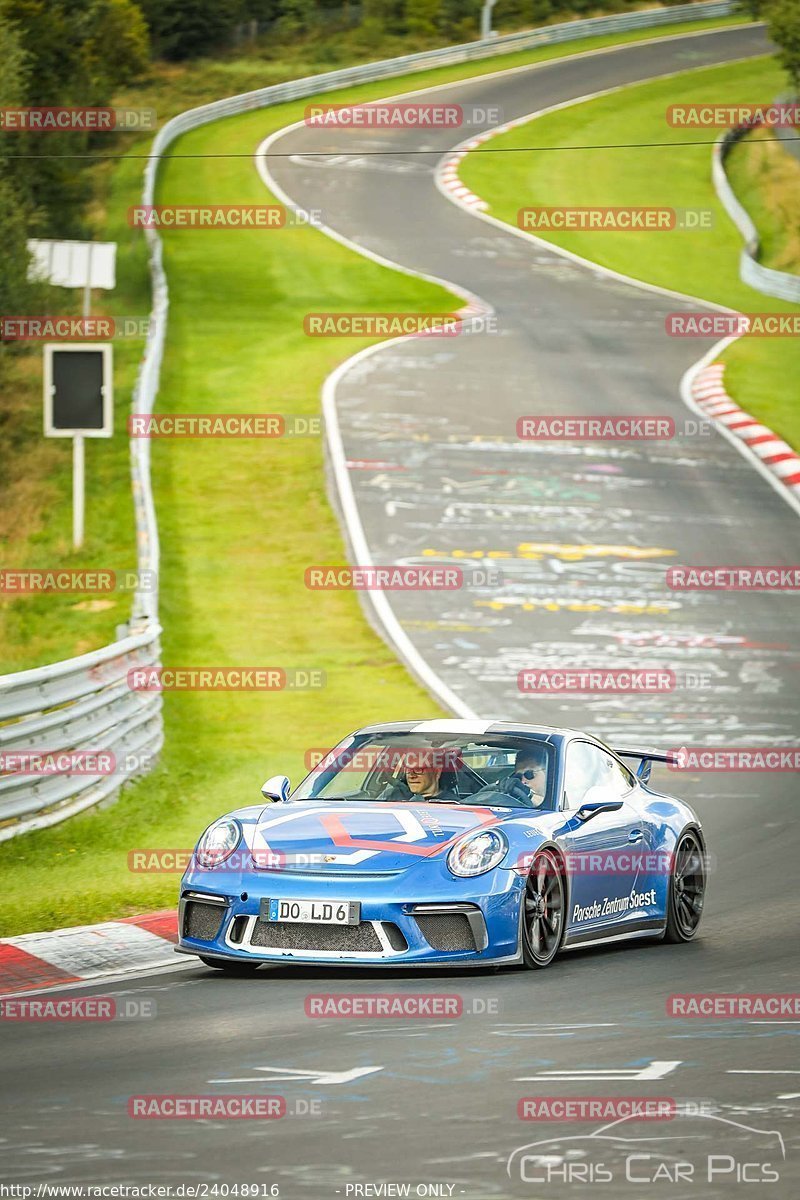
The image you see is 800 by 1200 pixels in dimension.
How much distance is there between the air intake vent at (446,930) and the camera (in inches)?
368

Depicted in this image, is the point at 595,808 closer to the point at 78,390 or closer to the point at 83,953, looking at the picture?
the point at 83,953

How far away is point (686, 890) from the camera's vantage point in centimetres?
1137

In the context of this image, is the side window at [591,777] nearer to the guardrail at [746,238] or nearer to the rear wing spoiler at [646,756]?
the rear wing spoiler at [646,756]

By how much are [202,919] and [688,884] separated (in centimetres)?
312

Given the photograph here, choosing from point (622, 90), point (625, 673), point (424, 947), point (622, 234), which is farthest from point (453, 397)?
point (622, 90)

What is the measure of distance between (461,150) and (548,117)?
435 cm

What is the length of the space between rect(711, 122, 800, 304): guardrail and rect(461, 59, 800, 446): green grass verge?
9.8 inches

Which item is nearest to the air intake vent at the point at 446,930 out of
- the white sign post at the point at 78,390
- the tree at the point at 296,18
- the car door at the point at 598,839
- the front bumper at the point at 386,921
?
the front bumper at the point at 386,921

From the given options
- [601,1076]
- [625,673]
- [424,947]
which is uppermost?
[601,1076]

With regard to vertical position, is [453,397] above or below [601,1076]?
below

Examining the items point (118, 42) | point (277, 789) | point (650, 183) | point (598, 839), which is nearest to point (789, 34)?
point (650, 183)

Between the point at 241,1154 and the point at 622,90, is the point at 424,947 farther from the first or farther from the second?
the point at 622,90

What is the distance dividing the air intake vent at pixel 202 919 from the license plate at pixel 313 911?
0.29m

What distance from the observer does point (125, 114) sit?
5419 cm
